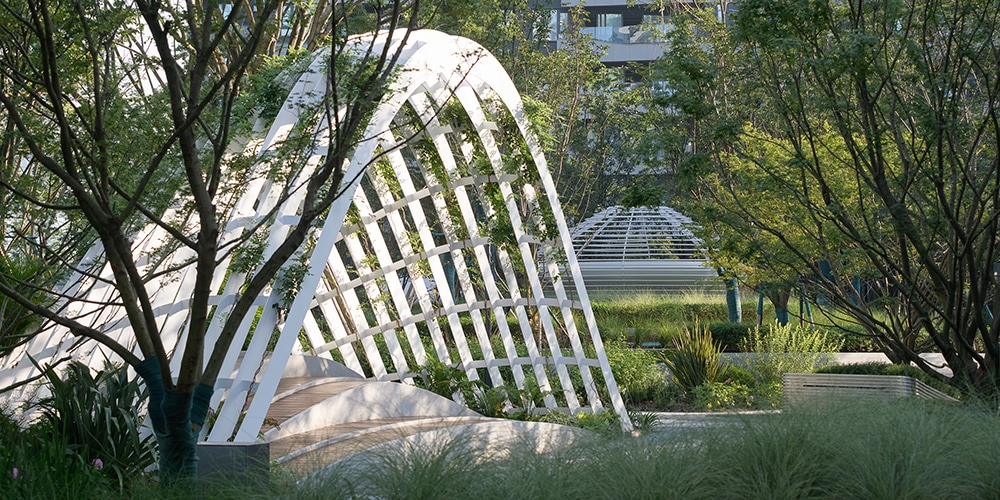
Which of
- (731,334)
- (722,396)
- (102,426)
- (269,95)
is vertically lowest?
(731,334)

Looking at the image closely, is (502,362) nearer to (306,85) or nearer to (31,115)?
(306,85)

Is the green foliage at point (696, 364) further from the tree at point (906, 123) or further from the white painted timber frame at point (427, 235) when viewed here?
the tree at point (906, 123)

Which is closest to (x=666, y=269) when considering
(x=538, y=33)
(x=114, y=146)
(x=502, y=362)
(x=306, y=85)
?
(x=538, y=33)

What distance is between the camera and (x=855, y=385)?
849 cm

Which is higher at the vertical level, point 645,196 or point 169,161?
point 169,161

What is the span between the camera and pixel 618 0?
112 ft

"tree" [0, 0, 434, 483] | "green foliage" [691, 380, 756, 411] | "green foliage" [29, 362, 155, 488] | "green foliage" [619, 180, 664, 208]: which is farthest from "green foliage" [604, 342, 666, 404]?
"green foliage" [29, 362, 155, 488]

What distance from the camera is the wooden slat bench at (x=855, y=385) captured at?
25.2 ft

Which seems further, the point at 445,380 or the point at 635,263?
the point at 635,263

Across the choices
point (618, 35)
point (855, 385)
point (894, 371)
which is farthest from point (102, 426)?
point (618, 35)

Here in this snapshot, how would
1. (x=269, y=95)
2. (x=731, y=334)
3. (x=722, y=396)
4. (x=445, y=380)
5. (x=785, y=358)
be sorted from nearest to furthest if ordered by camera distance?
(x=269, y=95), (x=445, y=380), (x=722, y=396), (x=785, y=358), (x=731, y=334)

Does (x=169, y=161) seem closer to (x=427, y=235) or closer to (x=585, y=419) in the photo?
(x=427, y=235)

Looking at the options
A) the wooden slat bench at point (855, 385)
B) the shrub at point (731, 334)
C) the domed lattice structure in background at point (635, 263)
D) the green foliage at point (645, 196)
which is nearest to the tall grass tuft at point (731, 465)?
the green foliage at point (645, 196)

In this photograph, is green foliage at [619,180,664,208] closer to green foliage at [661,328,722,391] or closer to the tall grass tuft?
the tall grass tuft
